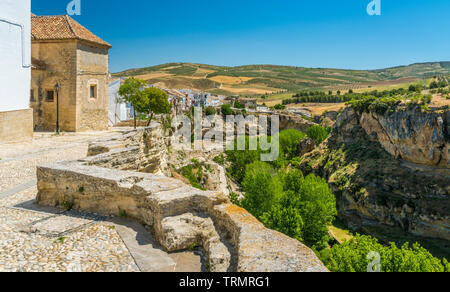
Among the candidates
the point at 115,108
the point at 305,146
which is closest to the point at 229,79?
the point at 305,146

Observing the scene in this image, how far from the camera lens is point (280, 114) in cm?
7138

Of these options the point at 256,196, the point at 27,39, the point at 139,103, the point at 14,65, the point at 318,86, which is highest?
the point at 318,86

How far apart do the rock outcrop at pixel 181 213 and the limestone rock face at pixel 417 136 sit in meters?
40.7

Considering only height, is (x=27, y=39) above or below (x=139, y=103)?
above

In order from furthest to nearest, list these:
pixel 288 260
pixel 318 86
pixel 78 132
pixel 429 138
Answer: pixel 318 86 → pixel 429 138 → pixel 78 132 → pixel 288 260

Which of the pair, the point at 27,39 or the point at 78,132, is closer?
the point at 27,39

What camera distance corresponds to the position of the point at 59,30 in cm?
2248

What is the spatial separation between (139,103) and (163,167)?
878cm

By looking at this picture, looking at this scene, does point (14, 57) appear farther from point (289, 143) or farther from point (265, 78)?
point (265, 78)

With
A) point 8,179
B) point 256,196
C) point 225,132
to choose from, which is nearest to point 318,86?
point 225,132

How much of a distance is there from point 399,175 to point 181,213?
42008 millimetres

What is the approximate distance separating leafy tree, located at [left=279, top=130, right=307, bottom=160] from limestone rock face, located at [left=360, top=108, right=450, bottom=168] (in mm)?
13700

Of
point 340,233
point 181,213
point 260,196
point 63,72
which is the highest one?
point 63,72
